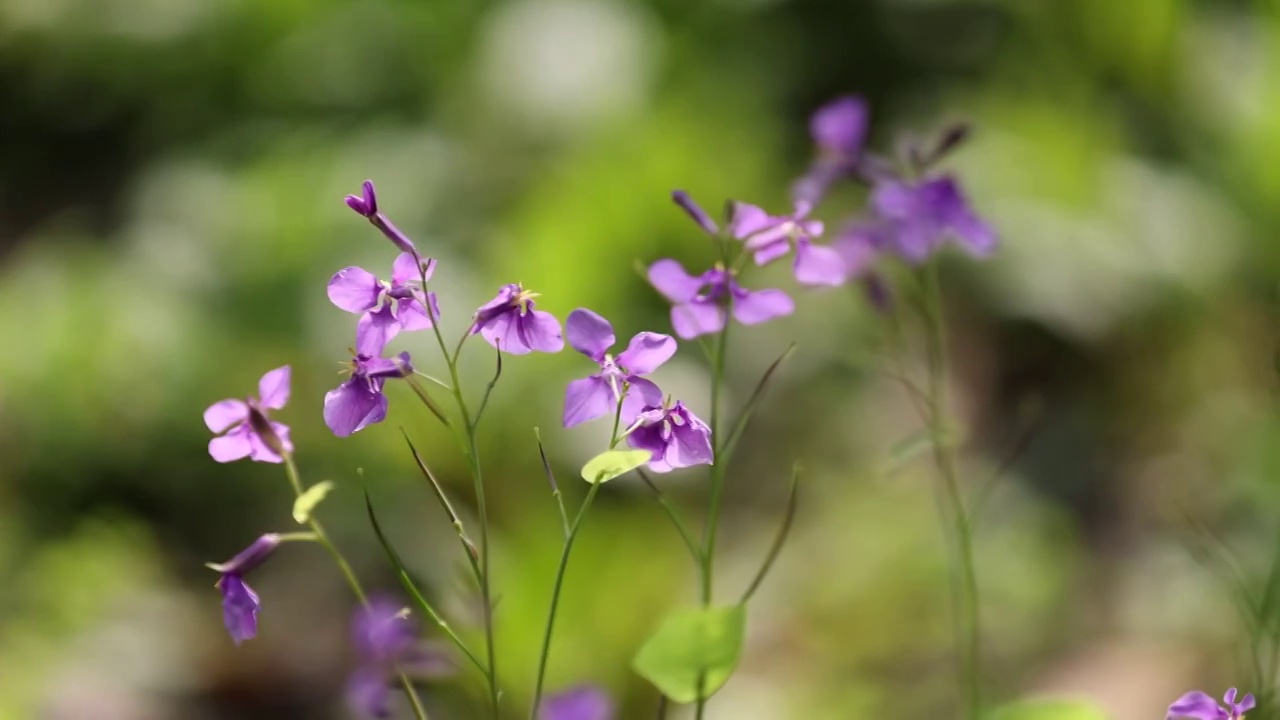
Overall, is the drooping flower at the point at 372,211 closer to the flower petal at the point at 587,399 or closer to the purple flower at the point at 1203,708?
the flower petal at the point at 587,399

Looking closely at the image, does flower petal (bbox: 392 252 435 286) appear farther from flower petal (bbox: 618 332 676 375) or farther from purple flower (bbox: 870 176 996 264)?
purple flower (bbox: 870 176 996 264)

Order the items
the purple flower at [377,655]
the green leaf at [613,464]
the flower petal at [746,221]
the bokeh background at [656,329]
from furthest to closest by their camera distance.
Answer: the bokeh background at [656,329], the purple flower at [377,655], the flower petal at [746,221], the green leaf at [613,464]

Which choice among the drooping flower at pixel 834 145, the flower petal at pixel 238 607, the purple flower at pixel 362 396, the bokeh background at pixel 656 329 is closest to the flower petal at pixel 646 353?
the purple flower at pixel 362 396

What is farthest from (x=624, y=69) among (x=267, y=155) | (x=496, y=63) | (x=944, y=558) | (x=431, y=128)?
(x=944, y=558)

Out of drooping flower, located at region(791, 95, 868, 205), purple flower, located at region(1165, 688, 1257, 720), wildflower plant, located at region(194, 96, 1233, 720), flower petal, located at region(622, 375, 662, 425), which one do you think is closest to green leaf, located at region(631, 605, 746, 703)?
wildflower plant, located at region(194, 96, 1233, 720)

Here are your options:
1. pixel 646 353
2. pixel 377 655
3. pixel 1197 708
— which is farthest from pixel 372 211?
pixel 1197 708

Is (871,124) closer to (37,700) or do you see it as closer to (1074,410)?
(1074,410)
